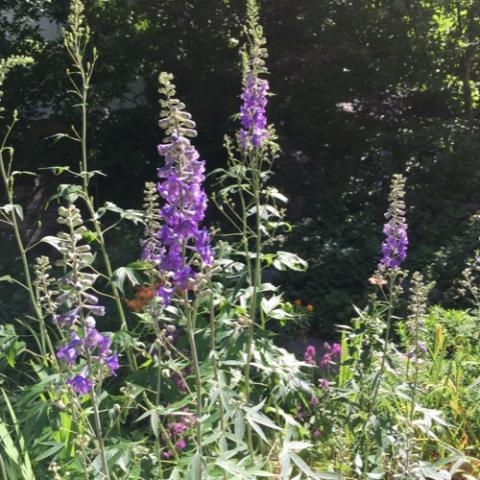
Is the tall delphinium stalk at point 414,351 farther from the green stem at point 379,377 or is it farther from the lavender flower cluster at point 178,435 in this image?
the lavender flower cluster at point 178,435

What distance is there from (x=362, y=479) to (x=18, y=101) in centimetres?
681

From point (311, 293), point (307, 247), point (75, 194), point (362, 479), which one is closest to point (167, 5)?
point (307, 247)

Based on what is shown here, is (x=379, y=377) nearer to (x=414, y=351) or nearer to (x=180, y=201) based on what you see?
(x=414, y=351)

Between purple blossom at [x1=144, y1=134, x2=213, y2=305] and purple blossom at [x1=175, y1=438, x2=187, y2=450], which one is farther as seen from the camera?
purple blossom at [x1=175, y1=438, x2=187, y2=450]

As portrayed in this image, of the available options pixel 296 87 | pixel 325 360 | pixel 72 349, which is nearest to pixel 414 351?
pixel 325 360

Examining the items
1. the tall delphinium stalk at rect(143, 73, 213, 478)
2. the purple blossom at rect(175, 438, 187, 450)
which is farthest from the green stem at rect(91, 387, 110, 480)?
the purple blossom at rect(175, 438, 187, 450)

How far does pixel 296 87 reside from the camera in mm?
8562

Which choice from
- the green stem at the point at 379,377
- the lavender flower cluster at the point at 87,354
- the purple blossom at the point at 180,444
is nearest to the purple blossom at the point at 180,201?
the lavender flower cluster at the point at 87,354

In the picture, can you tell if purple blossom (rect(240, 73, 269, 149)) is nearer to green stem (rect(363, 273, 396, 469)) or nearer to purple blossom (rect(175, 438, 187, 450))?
green stem (rect(363, 273, 396, 469))

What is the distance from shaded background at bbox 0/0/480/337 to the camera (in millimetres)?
8211

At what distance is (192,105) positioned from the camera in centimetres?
883

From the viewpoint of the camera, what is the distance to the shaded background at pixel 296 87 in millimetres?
8211

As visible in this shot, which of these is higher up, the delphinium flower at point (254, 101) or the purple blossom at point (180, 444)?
the delphinium flower at point (254, 101)

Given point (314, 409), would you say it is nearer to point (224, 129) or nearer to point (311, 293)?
point (311, 293)
